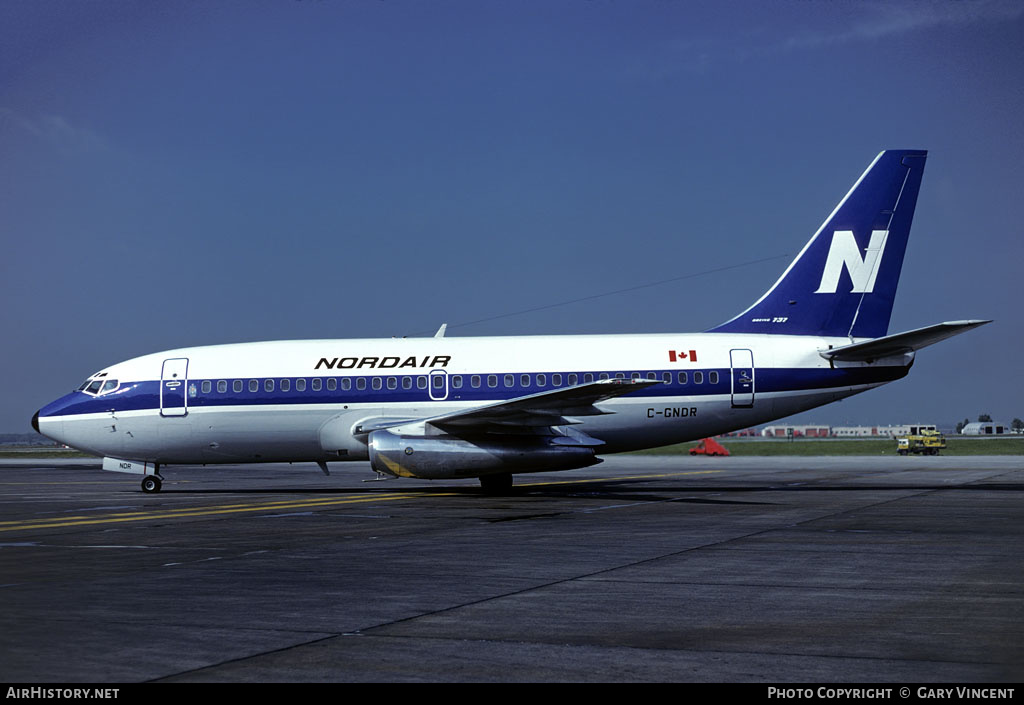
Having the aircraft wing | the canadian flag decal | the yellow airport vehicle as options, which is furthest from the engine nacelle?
the yellow airport vehicle

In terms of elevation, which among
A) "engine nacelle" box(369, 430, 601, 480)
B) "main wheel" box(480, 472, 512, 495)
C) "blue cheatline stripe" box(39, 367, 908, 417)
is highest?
"blue cheatline stripe" box(39, 367, 908, 417)

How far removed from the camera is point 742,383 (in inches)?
1022

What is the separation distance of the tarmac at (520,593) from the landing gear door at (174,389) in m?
5.49

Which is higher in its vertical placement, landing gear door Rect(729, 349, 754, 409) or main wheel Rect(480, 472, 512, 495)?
landing gear door Rect(729, 349, 754, 409)

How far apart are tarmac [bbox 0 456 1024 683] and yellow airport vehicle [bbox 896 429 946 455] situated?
45.8 meters

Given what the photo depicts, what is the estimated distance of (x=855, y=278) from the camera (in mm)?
27188

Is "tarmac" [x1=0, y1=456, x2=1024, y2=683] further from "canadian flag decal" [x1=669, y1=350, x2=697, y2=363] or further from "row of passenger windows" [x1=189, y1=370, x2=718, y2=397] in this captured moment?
"canadian flag decal" [x1=669, y1=350, x2=697, y2=363]

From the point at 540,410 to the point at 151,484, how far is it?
40.5 ft

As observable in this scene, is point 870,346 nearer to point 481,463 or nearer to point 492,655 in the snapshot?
point 481,463

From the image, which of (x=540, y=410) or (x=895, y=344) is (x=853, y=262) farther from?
(x=540, y=410)

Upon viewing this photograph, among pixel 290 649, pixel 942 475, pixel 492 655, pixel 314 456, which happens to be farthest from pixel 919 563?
pixel 942 475

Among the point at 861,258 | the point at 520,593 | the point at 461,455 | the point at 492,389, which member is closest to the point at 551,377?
the point at 492,389

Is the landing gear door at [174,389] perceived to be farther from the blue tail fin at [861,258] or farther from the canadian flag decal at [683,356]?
the blue tail fin at [861,258]

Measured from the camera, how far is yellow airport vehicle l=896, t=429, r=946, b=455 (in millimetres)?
64562
